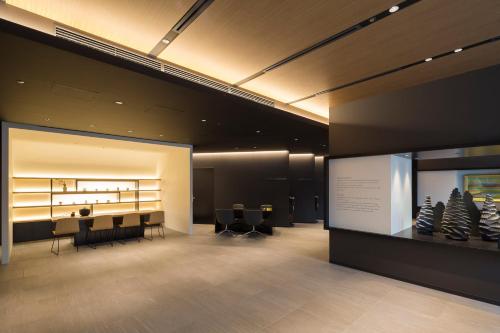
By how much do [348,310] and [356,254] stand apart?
1.72m

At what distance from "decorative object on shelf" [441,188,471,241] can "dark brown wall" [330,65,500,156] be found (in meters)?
1.06

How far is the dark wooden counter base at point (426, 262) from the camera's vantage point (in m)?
3.43

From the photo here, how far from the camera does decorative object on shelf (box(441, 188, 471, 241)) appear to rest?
12.5 ft

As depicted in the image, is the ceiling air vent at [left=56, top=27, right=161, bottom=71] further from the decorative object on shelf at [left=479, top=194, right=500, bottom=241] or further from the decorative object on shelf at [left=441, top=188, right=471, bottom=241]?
the decorative object on shelf at [left=479, top=194, right=500, bottom=241]

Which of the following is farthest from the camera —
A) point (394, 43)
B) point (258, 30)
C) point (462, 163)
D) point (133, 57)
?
point (462, 163)

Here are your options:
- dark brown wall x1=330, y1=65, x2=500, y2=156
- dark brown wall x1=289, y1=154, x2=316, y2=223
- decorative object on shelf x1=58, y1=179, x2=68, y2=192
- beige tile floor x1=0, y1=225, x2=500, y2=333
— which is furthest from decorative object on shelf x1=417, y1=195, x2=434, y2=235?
Answer: decorative object on shelf x1=58, y1=179, x2=68, y2=192

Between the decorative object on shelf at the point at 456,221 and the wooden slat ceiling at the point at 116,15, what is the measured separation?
15.5 feet

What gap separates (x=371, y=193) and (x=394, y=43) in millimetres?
2475

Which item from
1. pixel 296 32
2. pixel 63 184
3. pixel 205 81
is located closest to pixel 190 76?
pixel 205 81

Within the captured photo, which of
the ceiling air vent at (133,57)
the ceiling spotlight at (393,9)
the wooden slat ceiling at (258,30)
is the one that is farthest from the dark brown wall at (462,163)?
the ceiling air vent at (133,57)

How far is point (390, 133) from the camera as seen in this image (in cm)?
430

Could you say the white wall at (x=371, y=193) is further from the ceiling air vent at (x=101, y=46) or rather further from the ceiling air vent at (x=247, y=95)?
the ceiling air vent at (x=101, y=46)

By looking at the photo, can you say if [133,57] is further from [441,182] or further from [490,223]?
[441,182]

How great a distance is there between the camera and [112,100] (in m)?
4.07
